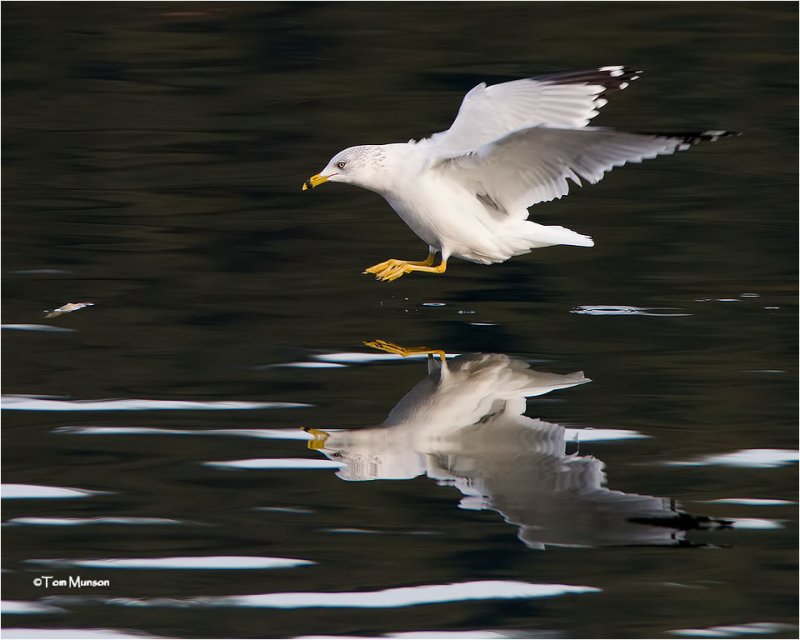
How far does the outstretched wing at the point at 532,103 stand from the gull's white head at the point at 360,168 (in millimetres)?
283

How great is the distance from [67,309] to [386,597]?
351 cm

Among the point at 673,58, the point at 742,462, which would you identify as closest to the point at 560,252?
the point at 742,462

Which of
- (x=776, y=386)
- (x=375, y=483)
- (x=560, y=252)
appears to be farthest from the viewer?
(x=560, y=252)

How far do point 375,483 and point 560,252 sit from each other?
12.7ft

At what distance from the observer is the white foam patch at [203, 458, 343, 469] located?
5.20m

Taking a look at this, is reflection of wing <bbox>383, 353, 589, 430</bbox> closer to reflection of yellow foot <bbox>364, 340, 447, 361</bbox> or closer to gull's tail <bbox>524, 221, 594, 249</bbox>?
reflection of yellow foot <bbox>364, 340, 447, 361</bbox>

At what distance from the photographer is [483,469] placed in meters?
5.16

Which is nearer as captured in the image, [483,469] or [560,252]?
[483,469]

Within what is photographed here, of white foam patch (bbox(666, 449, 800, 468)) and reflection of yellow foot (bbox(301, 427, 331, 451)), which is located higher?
reflection of yellow foot (bbox(301, 427, 331, 451))

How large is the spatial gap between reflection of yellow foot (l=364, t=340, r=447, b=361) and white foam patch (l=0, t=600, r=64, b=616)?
2644mm

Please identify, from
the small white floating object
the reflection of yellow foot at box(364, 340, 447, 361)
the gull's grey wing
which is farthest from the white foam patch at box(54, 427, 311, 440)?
the gull's grey wing

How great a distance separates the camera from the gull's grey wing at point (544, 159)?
6.46m

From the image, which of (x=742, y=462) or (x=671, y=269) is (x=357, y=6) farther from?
(x=742, y=462)

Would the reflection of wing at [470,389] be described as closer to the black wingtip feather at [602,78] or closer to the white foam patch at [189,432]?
the white foam patch at [189,432]
